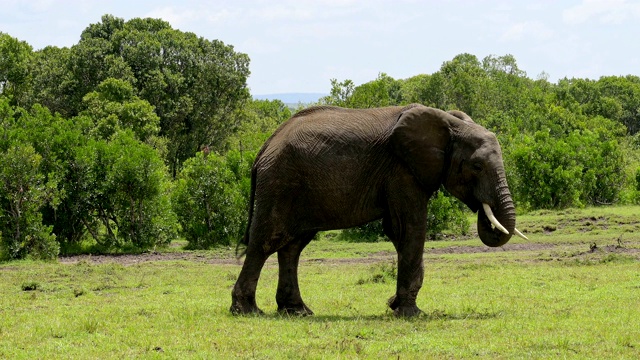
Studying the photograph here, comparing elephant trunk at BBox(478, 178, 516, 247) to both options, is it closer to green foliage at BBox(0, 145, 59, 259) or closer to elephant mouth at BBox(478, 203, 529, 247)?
elephant mouth at BBox(478, 203, 529, 247)

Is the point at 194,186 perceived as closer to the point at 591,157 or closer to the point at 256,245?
the point at 256,245

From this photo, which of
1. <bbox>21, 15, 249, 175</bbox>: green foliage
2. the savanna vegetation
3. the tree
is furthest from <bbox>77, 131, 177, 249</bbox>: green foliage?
the tree

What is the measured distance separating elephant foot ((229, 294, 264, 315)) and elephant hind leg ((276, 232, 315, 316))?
501 mm

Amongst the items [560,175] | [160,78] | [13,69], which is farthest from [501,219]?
[13,69]

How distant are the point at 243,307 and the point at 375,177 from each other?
2.75 metres

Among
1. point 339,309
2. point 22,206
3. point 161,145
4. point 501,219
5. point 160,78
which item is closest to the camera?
point 501,219

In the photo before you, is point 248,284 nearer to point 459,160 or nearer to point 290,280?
point 290,280

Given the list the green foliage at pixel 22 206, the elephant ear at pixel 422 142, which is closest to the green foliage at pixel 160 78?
the green foliage at pixel 22 206

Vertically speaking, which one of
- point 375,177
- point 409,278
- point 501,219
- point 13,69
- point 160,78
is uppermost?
point 13,69

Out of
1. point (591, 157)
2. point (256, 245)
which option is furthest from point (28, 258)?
point (591, 157)

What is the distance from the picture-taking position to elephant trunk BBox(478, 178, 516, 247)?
39.9ft

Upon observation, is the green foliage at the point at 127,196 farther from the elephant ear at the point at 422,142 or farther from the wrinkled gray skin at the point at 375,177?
the elephant ear at the point at 422,142

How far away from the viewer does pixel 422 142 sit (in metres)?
12.5

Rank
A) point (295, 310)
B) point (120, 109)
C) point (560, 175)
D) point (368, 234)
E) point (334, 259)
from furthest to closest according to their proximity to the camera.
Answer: point (120, 109) → point (560, 175) → point (368, 234) → point (334, 259) → point (295, 310)
